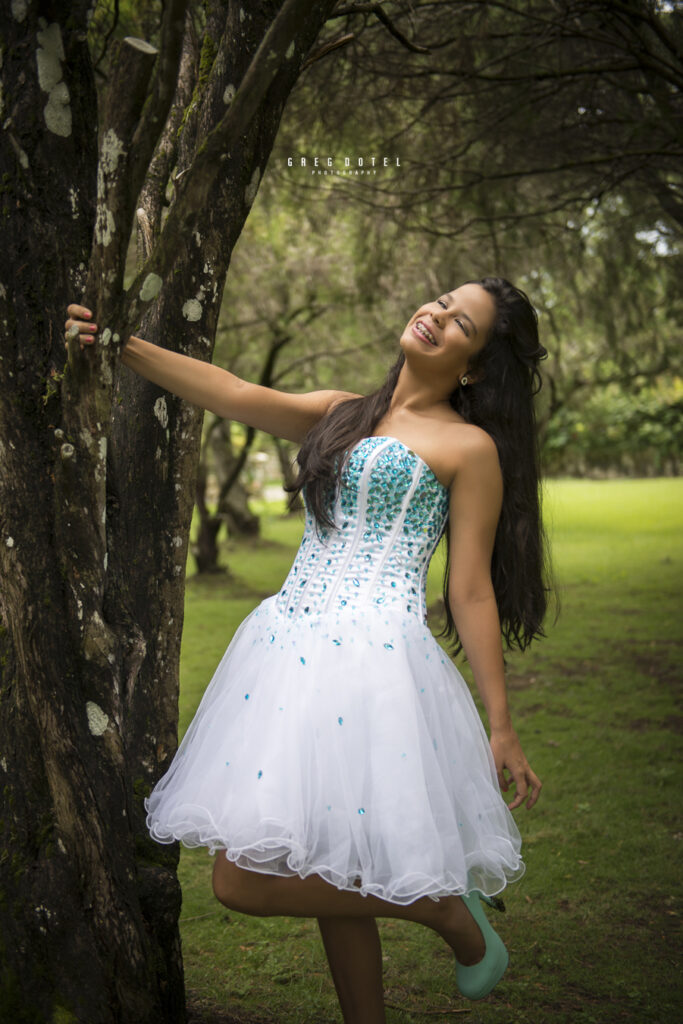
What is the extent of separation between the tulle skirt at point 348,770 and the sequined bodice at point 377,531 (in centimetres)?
10

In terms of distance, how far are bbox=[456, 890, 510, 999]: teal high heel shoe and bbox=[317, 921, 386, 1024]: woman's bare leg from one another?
0.22 m

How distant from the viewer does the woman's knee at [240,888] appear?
2.07 metres

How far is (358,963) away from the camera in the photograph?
2248 mm

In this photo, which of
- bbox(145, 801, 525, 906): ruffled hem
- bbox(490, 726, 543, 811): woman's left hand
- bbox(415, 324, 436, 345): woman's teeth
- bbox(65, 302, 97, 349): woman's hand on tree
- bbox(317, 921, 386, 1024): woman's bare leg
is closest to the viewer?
bbox(65, 302, 97, 349): woman's hand on tree

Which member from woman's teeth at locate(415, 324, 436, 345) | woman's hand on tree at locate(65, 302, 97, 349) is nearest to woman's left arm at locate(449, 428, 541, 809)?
woman's teeth at locate(415, 324, 436, 345)

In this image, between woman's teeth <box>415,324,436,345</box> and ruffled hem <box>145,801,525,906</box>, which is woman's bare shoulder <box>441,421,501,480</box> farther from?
ruffled hem <box>145,801,525,906</box>

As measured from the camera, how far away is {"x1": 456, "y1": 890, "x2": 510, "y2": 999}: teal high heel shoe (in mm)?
2297

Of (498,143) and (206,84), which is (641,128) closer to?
(498,143)

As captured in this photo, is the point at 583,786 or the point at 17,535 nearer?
the point at 17,535

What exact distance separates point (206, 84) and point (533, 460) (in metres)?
1.38

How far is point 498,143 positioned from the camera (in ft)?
20.6

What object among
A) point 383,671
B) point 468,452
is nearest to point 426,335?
point 468,452

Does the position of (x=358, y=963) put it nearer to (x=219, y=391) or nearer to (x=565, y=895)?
(x=219, y=391)

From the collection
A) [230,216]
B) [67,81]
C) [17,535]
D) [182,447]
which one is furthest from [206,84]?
[17,535]
